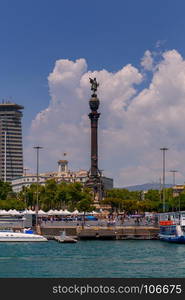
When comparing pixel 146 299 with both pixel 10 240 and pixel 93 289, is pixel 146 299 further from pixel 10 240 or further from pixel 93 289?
pixel 10 240

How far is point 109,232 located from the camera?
432ft

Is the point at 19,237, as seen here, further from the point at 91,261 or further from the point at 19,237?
the point at 91,261

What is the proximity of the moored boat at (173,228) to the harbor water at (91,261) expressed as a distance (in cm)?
816

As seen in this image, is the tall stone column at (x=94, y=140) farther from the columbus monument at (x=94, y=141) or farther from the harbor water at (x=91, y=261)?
the harbor water at (x=91, y=261)

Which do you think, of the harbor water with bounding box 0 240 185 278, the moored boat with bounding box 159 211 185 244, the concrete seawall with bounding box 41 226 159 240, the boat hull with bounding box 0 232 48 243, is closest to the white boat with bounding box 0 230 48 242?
the boat hull with bounding box 0 232 48 243

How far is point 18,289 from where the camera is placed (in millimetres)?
49781

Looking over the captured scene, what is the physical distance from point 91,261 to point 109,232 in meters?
49.5

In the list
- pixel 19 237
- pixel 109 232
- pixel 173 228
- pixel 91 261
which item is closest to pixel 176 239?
pixel 173 228

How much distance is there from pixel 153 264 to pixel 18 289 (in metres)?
31.9

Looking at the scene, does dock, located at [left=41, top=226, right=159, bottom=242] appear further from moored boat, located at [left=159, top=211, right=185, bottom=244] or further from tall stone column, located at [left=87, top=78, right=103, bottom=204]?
tall stone column, located at [left=87, top=78, right=103, bottom=204]

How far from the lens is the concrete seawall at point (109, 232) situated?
13112 cm

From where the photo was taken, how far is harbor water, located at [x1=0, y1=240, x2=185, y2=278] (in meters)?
69.6

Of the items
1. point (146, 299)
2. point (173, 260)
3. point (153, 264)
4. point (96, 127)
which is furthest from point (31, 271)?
point (96, 127)

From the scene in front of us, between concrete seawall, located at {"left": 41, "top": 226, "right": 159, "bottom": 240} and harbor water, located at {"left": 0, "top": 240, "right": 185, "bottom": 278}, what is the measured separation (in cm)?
1924
